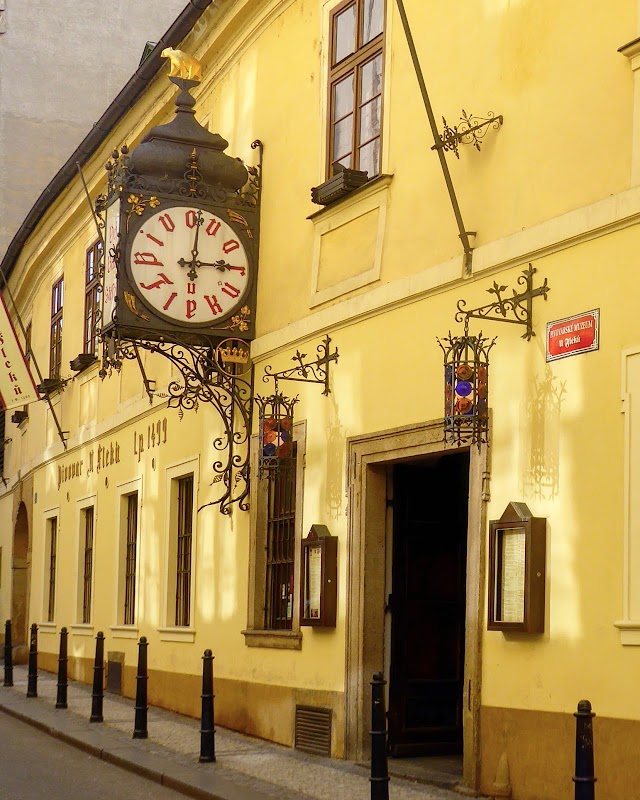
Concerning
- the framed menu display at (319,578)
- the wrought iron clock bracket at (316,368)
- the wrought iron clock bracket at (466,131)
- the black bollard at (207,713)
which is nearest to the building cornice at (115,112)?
the wrought iron clock bracket at (316,368)

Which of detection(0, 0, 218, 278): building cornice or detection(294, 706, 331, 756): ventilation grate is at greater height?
detection(0, 0, 218, 278): building cornice

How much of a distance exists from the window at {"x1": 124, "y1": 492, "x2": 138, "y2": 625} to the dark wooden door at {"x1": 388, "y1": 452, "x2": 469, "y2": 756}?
717 centimetres

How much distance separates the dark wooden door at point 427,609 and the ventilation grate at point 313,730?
529 millimetres

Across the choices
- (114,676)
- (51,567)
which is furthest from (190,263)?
(51,567)

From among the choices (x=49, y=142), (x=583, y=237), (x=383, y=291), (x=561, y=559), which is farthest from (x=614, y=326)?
(x=49, y=142)

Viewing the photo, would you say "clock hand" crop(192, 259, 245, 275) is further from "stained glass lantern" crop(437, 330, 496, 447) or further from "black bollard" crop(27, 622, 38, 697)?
"black bollard" crop(27, 622, 38, 697)

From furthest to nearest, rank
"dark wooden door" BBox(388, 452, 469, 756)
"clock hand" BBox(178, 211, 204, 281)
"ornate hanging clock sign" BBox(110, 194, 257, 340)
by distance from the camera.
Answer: "clock hand" BBox(178, 211, 204, 281) < "ornate hanging clock sign" BBox(110, 194, 257, 340) < "dark wooden door" BBox(388, 452, 469, 756)

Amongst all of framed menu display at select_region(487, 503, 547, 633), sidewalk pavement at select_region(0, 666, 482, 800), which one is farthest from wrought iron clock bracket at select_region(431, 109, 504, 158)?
sidewalk pavement at select_region(0, 666, 482, 800)

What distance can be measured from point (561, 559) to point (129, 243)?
6085 millimetres

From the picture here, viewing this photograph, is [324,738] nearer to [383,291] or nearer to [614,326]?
[383,291]

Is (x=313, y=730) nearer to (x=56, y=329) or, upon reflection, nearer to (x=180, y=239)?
(x=180, y=239)

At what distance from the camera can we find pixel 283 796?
956 centimetres

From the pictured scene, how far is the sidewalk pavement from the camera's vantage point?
385 inches

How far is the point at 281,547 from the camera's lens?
44.3 ft
